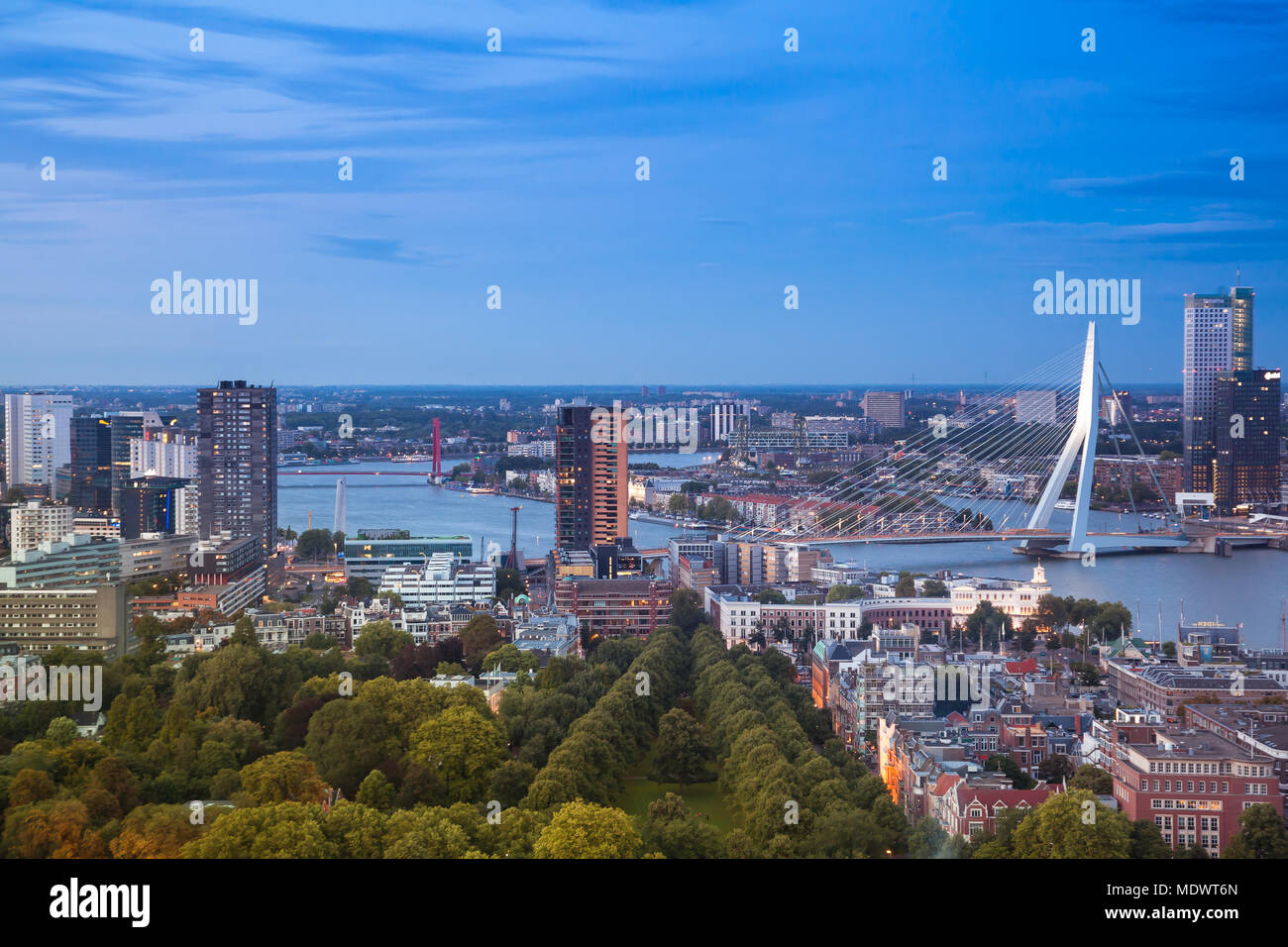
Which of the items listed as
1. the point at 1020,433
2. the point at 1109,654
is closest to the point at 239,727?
the point at 1109,654

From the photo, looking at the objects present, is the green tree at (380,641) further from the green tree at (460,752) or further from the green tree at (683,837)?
the green tree at (683,837)

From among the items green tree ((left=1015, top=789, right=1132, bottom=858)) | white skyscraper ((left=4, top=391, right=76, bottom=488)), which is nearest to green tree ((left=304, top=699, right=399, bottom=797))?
green tree ((left=1015, top=789, right=1132, bottom=858))

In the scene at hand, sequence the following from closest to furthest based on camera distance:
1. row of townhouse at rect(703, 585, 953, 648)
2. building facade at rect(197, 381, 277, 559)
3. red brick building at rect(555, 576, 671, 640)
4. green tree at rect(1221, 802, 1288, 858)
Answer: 1. green tree at rect(1221, 802, 1288, 858)
2. red brick building at rect(555, 576, 671, 640)
3. row of townhouse at rect(703, 585, 953, 648)
4. building facade at rect(197, 381, 277, 559)

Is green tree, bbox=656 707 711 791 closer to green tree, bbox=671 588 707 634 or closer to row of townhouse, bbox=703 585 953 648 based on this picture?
green tree, bbox=671 588 707 634

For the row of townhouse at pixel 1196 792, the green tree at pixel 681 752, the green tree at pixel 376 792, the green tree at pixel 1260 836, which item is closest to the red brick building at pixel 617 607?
the green tree at pixel 681 752

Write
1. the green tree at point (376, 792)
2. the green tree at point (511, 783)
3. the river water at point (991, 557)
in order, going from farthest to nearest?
the river water at point (991, 557)
the green tree at point (511, 783)
the green tree at point (376, 792)
